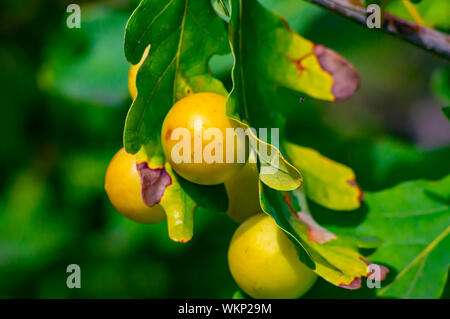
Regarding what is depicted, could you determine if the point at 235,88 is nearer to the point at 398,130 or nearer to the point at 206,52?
the point at 206,52

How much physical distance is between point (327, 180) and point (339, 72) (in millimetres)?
305

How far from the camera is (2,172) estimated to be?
10.7 feet

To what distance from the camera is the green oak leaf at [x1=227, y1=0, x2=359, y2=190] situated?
140 cm

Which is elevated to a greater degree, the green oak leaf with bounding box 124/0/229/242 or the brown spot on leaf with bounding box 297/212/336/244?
the green oak leaf with bounding box 124/0/229/242

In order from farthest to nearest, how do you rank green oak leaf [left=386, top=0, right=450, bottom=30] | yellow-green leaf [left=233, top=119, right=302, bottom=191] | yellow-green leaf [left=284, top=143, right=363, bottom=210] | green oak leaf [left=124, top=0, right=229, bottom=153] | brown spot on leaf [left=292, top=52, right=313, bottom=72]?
1. green oak leaf [left=386, top=0, right=450, bottom=30]
2. yellow-green leaf [left=284, top=143, right=363, bottom=210]
3. brown spot on leaf [left=292, top=52, right=313, bottom=72]
4. green oak leaf [left=124, top=0, right=229, bottom=153]
5. yellow-green leaf [left=233, top=119, right=302, bottom=191]

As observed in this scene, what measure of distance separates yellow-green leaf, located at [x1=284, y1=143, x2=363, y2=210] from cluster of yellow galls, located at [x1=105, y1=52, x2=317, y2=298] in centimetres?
20

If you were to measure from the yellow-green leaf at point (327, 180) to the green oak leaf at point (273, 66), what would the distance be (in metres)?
0.13

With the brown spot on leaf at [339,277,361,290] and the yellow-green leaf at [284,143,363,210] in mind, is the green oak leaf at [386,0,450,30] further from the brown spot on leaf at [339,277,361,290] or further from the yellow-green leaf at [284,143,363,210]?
the brown spot on leaf at [339,277,361,290]

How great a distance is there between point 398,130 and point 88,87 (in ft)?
7.78

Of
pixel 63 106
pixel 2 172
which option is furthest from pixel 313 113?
pixel 2 172

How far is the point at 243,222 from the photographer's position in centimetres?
143

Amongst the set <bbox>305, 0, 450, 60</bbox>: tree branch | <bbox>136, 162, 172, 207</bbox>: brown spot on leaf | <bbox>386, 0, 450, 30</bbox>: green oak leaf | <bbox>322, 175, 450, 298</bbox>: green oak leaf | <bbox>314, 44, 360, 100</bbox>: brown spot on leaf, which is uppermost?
<bbox>386, 0, 450, 30</bbox>: green oak leaf

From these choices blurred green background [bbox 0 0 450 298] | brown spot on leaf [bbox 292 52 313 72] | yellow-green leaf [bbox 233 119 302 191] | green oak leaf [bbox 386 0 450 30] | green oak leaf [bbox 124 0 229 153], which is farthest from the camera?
blurred green background [bbox 0 0 450 298]

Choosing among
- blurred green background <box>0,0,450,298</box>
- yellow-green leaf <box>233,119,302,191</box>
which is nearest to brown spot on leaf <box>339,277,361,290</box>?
yellow-green leaf <box>233,119,302,191</box>
